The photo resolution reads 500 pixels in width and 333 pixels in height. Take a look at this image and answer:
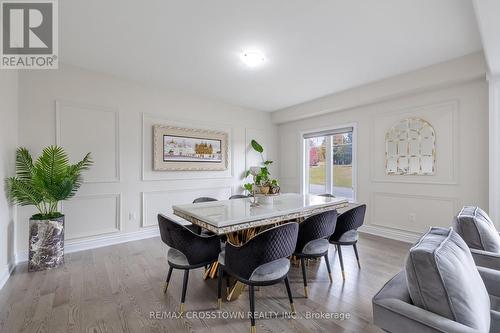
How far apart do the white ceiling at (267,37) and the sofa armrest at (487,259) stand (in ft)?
6.63

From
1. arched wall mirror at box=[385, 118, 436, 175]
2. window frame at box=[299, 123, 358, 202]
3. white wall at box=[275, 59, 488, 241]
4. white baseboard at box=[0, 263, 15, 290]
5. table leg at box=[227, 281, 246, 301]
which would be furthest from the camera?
window frame at box=[299, 123, 358, 202]

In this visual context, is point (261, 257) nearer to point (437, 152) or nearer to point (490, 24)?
point (490, 24)

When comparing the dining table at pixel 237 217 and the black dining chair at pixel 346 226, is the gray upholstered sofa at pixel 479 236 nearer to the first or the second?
the black dining chair at pixel 346 226

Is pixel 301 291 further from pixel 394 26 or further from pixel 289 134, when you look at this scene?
pixel 289 134

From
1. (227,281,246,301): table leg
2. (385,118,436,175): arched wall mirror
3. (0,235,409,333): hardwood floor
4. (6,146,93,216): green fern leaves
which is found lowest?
(0,235,409,333): hardwood floor

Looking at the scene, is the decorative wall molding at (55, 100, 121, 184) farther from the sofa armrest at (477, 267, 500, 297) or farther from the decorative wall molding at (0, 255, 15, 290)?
the sofa armrest at (477, 267, 500, 297)

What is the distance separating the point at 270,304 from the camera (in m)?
2.02

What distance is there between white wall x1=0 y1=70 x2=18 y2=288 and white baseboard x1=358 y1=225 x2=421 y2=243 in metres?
4.97

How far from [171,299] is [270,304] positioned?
0.90m

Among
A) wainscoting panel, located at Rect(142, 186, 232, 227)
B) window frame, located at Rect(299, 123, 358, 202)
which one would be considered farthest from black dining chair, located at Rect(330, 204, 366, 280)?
wainscoting panel, located at Rect(142, 186, 232, 227)

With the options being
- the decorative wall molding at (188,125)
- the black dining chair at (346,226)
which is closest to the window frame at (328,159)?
the decorative wall molding at (188,125)

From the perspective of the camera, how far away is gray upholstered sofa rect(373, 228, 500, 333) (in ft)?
2.97

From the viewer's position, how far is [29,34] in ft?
8.07

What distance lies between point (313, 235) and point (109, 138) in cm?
330
